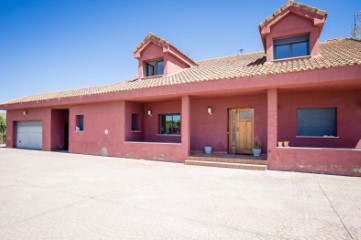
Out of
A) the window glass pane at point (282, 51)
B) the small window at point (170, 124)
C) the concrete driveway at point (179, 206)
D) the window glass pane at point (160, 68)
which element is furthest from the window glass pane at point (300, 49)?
the window glass pane at point (160, 68)

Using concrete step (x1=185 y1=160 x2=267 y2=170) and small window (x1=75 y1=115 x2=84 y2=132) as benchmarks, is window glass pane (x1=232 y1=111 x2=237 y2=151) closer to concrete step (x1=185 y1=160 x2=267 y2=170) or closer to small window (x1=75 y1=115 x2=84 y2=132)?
concrete step (x1=185 y1=160 x2=267 y2=170)

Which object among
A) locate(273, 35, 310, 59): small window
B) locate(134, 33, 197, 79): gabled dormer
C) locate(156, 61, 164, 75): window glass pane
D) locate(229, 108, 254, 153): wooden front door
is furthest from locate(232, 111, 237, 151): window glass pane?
locate(156, 61, 164, 75): window glass pane

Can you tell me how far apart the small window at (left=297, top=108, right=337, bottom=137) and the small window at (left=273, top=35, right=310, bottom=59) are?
292 cm

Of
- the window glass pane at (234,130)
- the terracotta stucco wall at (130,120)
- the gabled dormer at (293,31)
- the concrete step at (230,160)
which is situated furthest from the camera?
the terracotta stucco wall at (130,120)

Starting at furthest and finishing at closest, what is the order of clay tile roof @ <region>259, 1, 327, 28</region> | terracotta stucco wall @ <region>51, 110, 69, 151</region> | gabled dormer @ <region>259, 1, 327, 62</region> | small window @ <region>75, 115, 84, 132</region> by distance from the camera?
terracotta stucco wall @ <region>51, 110, 69, 151</region> < small window @ <region>75, 115, 84, 132</region> < gabled dormer @ <region>259, 1, 327, 62</region> < clay tile roof @ <region>259, 1, 327, 28</region>

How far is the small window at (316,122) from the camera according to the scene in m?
10.0

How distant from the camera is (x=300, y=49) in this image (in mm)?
11031

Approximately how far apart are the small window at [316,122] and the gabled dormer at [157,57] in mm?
8198

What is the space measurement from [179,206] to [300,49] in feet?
33.6

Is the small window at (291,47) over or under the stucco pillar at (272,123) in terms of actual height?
over

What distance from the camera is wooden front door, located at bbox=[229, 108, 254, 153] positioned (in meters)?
11.6

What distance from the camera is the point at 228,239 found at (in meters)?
3.44

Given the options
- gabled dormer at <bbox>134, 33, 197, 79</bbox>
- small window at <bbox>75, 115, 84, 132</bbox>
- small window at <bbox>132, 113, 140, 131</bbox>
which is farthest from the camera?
small window at <bbox>75, 115, 84, 132</bbox>

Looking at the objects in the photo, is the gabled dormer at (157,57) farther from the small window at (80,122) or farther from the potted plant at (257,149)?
the potted plant at (257,149)
